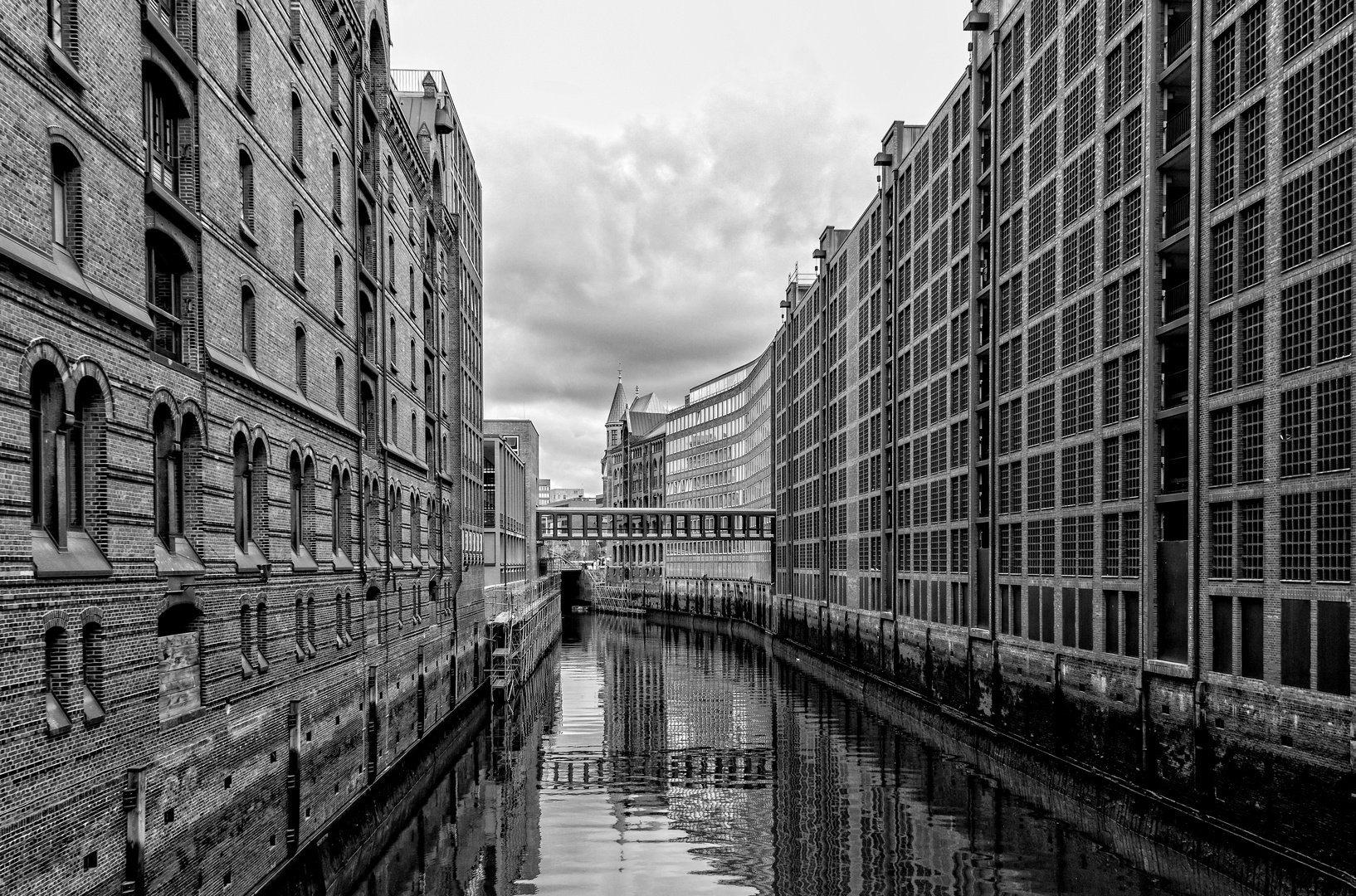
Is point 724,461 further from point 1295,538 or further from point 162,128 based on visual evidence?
point 162,128

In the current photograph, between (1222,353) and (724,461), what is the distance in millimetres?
108754

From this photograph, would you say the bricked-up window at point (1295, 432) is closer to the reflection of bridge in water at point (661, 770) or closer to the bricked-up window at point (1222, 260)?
the bricked-up window at point (1222, 260)

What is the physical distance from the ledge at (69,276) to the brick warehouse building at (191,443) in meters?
0.04

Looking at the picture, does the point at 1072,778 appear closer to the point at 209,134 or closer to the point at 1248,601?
the point at 1248,601

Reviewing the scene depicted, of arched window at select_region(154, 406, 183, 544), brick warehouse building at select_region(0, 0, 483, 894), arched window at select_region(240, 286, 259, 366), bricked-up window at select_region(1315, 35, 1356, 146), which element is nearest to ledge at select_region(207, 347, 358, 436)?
brick warehouse building at select_region(0, 0, 483, 894)

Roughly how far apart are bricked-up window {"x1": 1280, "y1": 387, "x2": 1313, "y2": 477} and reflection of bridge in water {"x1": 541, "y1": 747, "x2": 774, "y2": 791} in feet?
55.0

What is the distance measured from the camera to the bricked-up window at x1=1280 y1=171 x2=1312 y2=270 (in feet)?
73.2

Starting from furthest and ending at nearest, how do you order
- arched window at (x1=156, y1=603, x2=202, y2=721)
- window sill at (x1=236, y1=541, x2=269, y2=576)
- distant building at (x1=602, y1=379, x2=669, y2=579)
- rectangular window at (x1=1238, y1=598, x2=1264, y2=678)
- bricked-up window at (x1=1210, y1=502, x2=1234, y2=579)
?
distant building at (x1=602, y1=379, x2=669, y2=579)
bricked-up window at (x1=1210, y1=502, x2=1234, y2=579)
rectangular window at (x1=1238, y1=598, x2=1264, y2=678)
window sill at (x1=236, y1=541, x2=269, y2=576)
arched window at (x1=156, y1=603, x2=202, y2=721)

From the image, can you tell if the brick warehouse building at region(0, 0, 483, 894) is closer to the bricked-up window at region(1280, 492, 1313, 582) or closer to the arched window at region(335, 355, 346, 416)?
the arched window at region(335, 355, 346, 416)

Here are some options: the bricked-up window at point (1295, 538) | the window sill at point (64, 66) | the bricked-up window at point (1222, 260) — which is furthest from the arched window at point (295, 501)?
the bricked-up window at point (1222, 260)

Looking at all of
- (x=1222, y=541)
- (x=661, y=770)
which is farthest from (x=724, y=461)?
(x=1222, y=541)

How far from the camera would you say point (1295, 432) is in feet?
74.5

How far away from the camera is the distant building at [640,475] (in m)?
153

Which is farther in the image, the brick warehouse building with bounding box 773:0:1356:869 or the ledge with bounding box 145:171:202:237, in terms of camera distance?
the brick warehouse building with bounding box 773:0:1356:869
